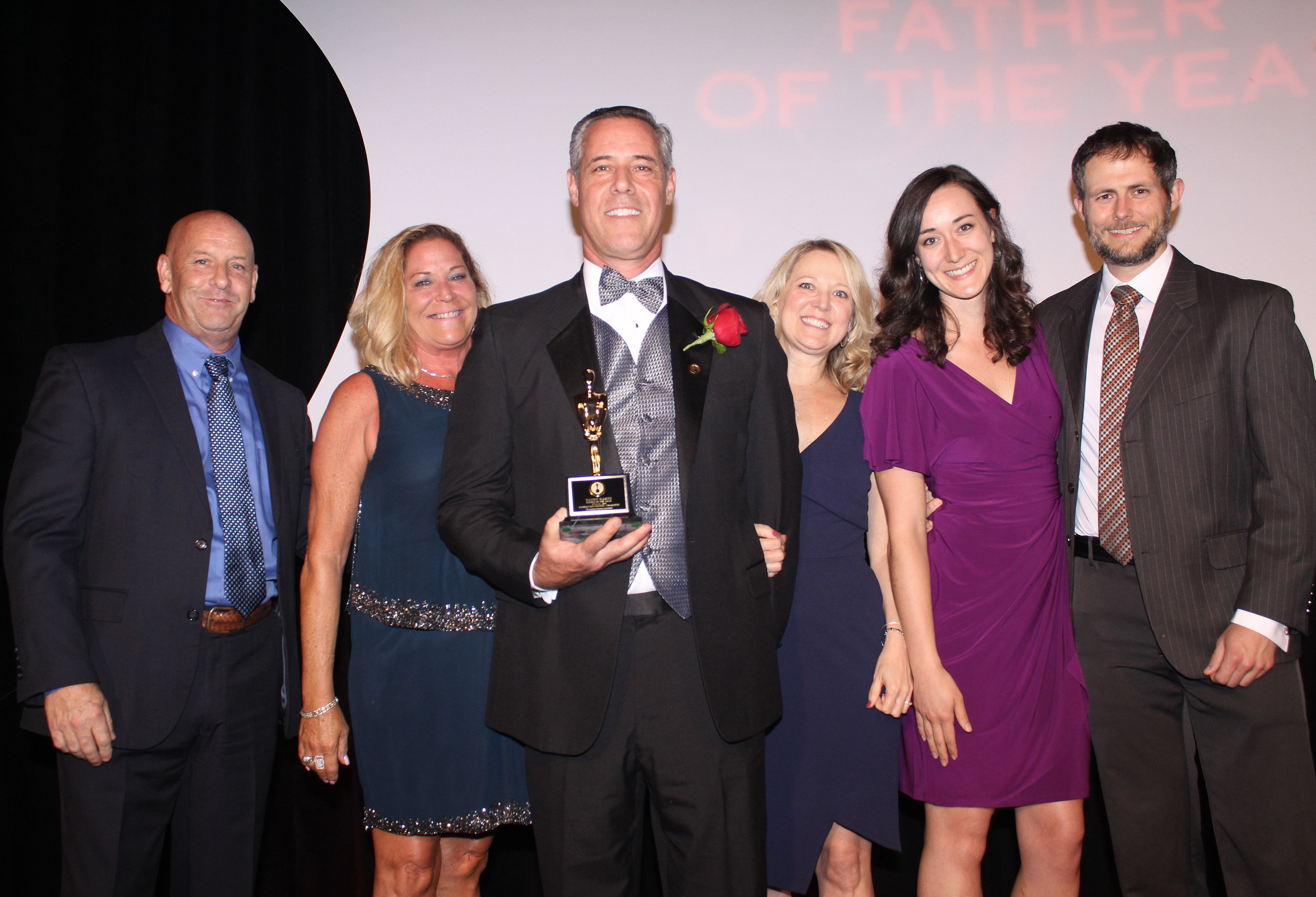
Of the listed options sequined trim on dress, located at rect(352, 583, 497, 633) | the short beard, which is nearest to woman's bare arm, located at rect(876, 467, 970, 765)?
the short beard

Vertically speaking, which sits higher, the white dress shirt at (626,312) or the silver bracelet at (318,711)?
the white dress shirt at (626,312)

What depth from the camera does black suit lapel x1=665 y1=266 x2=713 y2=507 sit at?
164 cm

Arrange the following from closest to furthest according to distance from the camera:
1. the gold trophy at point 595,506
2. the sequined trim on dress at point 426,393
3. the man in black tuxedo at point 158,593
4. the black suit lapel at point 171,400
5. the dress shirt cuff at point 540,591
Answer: the gold trophy at point 595,506 → the dress shirt cuff at point 540,591 → the man in black tuxedo at point 158,593 → the black suit lapel at point 171,400 → the sequined trim on dress at point 426,393

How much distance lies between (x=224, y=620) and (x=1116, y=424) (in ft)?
7.39

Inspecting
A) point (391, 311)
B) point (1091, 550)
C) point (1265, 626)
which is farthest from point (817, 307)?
point (1265, 626)

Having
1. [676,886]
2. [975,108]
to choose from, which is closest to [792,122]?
[975,108]

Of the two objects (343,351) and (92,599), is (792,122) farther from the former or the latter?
(92,599)

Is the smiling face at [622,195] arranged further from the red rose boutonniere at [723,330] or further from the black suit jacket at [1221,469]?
the black suit jacket at [1221,469]

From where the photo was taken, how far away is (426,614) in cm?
208

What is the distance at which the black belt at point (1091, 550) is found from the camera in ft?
7.06

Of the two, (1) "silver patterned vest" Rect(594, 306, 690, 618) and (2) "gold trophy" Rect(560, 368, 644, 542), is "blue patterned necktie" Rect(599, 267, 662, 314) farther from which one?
(2) "gold trophy" Rect(560, 368, 644, 542)

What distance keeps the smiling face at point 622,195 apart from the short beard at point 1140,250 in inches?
47.9

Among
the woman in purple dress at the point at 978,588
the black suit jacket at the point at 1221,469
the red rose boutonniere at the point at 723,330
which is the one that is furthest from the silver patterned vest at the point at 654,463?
the black suit jacket at the point at 1221,469

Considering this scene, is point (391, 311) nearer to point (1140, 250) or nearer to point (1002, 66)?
point (1140, 250)
